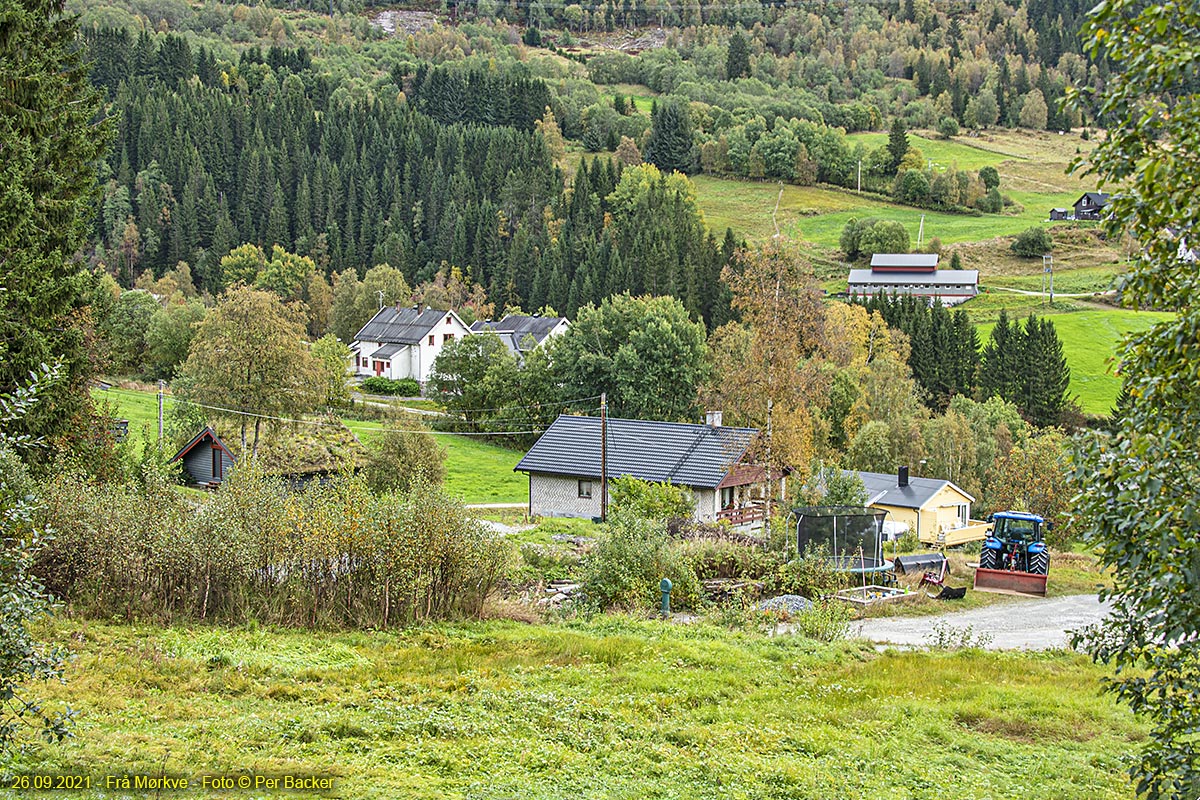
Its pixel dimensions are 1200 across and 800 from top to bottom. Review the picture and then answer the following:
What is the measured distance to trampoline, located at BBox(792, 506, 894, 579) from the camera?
28031 mm

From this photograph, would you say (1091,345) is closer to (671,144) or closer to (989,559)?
(989,559)

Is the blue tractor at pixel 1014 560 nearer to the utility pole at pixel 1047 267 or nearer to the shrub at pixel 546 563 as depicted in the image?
the shrub at pixel 546 563

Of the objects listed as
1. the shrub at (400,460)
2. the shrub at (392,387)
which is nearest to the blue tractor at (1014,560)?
the shrub at (400,460)

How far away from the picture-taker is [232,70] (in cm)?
18675

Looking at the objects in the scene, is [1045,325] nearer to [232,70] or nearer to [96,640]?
[96,640]

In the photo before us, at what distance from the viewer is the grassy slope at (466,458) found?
50.9 metres

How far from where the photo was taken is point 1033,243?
126 meters

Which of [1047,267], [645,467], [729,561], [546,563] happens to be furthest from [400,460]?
[1047,267]

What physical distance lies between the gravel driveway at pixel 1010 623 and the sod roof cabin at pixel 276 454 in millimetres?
25266

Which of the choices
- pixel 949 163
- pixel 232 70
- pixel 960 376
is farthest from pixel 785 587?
pixel 232 70

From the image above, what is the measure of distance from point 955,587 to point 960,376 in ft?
197

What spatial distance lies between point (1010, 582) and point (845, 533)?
4.76 metres

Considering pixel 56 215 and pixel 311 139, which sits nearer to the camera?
pixel 56 215

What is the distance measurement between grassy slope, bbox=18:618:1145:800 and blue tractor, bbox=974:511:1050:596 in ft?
35.0
